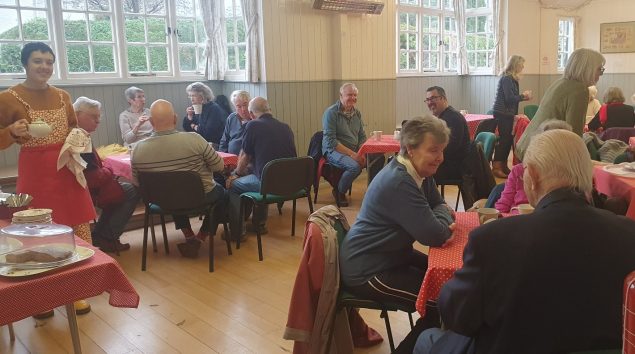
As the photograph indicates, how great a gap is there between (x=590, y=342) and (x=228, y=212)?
3.49 metres

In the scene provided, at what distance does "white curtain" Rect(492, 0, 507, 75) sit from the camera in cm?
914

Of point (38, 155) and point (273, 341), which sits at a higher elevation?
point (38, 155)

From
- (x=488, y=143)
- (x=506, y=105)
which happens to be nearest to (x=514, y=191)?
(x=488, y=143)

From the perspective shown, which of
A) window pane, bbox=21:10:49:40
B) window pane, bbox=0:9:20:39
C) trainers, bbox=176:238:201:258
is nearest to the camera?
trainers, bbox=176:238:201:258

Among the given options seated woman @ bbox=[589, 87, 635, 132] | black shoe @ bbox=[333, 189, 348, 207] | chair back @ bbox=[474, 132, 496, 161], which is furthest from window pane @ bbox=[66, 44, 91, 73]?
seated woman @ bbox=[589, 87, 635, 132]

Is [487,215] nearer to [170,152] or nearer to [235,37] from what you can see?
[170,152]

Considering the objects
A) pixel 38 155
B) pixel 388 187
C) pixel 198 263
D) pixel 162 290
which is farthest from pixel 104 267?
pixel 198 263

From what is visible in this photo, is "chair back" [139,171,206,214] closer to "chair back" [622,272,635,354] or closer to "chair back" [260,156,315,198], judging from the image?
"chair back" [260,156,315,198]

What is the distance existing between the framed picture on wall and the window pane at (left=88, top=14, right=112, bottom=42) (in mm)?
8472

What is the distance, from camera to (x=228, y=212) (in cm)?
455

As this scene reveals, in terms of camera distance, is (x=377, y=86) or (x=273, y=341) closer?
(x=273, y=341)

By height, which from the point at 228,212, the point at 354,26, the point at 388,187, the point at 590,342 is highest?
the point at 354,26

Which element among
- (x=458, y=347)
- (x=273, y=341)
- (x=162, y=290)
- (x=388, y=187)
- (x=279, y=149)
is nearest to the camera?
(x=458, y=347)

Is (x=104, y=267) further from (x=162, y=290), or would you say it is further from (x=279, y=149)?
(x=279, y=149)
